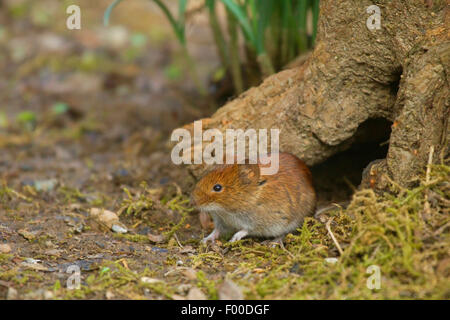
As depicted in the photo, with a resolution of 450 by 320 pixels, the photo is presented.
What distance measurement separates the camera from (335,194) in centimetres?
495

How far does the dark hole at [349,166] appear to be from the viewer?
4.65 m

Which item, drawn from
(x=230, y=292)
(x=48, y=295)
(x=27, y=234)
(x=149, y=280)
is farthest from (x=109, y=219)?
(x=230, y=292)

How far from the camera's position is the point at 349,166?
511cm

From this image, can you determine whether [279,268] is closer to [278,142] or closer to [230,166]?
[230,166]

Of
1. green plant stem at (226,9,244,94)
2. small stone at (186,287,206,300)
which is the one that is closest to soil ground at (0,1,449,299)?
small stone at (186,287,206,300)

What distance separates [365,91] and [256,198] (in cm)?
117

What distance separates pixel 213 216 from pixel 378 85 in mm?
1631

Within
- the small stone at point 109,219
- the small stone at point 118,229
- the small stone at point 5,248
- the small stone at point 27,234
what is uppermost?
the small stone at point 109,219

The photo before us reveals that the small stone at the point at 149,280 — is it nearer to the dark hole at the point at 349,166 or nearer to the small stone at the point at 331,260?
the small stone at the point at 331,260

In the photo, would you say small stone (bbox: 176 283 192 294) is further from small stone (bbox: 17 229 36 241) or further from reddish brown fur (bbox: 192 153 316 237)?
small stone (bbox: 17 229 36 241)

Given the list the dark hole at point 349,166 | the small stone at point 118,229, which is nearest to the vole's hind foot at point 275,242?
the dark hole at point 349,166

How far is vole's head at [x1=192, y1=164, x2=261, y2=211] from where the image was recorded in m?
4.17

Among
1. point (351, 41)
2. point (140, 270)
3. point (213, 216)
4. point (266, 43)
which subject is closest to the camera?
point (140, 270)
